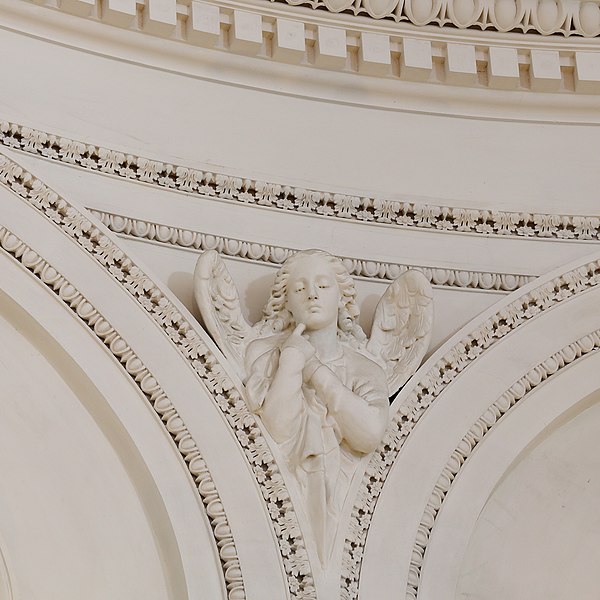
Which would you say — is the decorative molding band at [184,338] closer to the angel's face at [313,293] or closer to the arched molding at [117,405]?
the arched molding at [117,405]

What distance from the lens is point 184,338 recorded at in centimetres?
590

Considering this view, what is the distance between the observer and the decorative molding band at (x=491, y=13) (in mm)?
6664

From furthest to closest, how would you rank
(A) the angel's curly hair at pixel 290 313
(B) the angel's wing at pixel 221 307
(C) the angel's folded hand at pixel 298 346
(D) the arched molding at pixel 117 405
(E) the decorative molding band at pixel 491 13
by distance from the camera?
1. (E) the decorative molding band at pixel 491 13
2. (A) the angel's curly hair at pixel 290 313
3. (B) the angel's wing at pixel 221 307
4. (C) the angel's folded hand at pixel 298 346
5. (D) the arched molding at pixel 117 405

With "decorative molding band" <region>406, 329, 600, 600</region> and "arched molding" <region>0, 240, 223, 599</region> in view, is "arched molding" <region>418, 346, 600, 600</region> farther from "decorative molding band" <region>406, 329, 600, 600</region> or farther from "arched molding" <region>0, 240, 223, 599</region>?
"arched molding" <region>0, 240, 223, 599</region>

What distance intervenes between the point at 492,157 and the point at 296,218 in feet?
2.97

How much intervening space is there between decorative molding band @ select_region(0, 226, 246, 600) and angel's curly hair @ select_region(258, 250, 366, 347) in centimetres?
52

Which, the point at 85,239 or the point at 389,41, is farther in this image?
the point at 389,41

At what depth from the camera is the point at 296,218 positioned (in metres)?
6.35

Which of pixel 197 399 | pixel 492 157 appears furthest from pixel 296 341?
pixel 492 157

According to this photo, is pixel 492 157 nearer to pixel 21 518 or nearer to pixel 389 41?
pixel 389 41

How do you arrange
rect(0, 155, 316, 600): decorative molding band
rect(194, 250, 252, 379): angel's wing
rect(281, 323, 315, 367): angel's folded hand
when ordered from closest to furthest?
rect(0, 155, 316, 600): decorative molding band → rect(281, 323, 315, 367): angel's folded hand → rect(194, 250, 252, 379): angel's wing

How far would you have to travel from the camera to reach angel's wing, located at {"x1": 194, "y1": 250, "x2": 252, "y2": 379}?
5.93 metres

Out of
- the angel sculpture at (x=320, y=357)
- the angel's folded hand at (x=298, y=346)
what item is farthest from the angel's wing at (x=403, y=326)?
the angel's folded hand at (x=298, y=346)

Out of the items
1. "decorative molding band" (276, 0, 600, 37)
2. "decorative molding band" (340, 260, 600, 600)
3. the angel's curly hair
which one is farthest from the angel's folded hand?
→ "decorative molding band" (276, 0, 600, 37)
